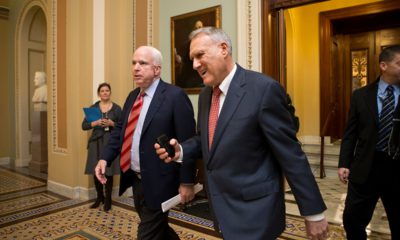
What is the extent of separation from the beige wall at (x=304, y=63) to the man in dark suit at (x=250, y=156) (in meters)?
6.25

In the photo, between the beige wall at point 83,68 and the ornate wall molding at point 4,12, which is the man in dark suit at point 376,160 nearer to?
the beige wall at point 83,68

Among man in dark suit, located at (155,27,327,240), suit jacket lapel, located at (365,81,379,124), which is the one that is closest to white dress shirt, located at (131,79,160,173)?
man in dark suit, located at (155,27,327,240)

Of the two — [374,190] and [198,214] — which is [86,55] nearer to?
[198,214]

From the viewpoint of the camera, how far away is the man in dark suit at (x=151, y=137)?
7.27 ft

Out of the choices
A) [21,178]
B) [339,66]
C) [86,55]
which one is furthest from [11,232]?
[339,66]

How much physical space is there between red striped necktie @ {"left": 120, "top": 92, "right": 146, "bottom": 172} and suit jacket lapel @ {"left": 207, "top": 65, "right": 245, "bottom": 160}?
0.92m

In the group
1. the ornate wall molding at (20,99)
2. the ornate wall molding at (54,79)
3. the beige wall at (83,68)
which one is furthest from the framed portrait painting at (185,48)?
the ornate wall molding at (20,99)

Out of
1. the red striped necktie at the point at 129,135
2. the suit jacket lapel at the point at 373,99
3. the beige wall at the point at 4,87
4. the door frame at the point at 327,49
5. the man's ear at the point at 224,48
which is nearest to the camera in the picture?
the man's ear at the point at 224,48

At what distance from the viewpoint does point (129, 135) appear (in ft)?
7.66

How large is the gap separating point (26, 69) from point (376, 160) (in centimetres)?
753

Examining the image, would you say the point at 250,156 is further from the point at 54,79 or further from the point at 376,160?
the point at 54,79

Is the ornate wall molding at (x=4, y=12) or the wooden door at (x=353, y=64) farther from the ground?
the ornate wall molding at (x=4, y=12)

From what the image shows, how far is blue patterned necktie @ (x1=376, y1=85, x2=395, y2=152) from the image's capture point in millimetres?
2404

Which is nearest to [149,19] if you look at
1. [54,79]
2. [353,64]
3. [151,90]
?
[54,79]
